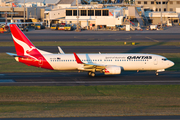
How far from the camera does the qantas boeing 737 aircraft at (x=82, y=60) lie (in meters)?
43.4

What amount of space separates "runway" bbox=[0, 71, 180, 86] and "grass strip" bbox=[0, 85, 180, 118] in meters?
2.50

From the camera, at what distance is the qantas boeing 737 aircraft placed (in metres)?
43.4

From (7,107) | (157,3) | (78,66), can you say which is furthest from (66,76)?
(157,3)

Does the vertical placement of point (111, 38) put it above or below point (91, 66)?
above

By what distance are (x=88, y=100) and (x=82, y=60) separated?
13406 millimetres

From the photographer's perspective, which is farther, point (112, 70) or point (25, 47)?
point (25, 47)

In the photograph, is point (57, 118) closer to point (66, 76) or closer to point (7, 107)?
point (7, 107)

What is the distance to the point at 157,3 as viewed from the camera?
197 m

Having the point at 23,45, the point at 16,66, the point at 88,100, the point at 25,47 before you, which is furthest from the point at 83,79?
the point at 16,66

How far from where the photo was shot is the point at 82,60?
43781mm

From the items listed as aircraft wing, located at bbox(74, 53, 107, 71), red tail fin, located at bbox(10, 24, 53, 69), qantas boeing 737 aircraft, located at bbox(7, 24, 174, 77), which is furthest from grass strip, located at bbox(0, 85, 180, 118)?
red tail fin, located at bbox(10, 24, 53, 69)

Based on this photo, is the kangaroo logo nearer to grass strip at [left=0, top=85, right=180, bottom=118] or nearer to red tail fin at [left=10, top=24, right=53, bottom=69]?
red tail fin at [left=10, top=24, right=53, bottom=69]

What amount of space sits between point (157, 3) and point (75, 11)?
3064 inches

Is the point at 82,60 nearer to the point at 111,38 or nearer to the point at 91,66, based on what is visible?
the point at 91,66
